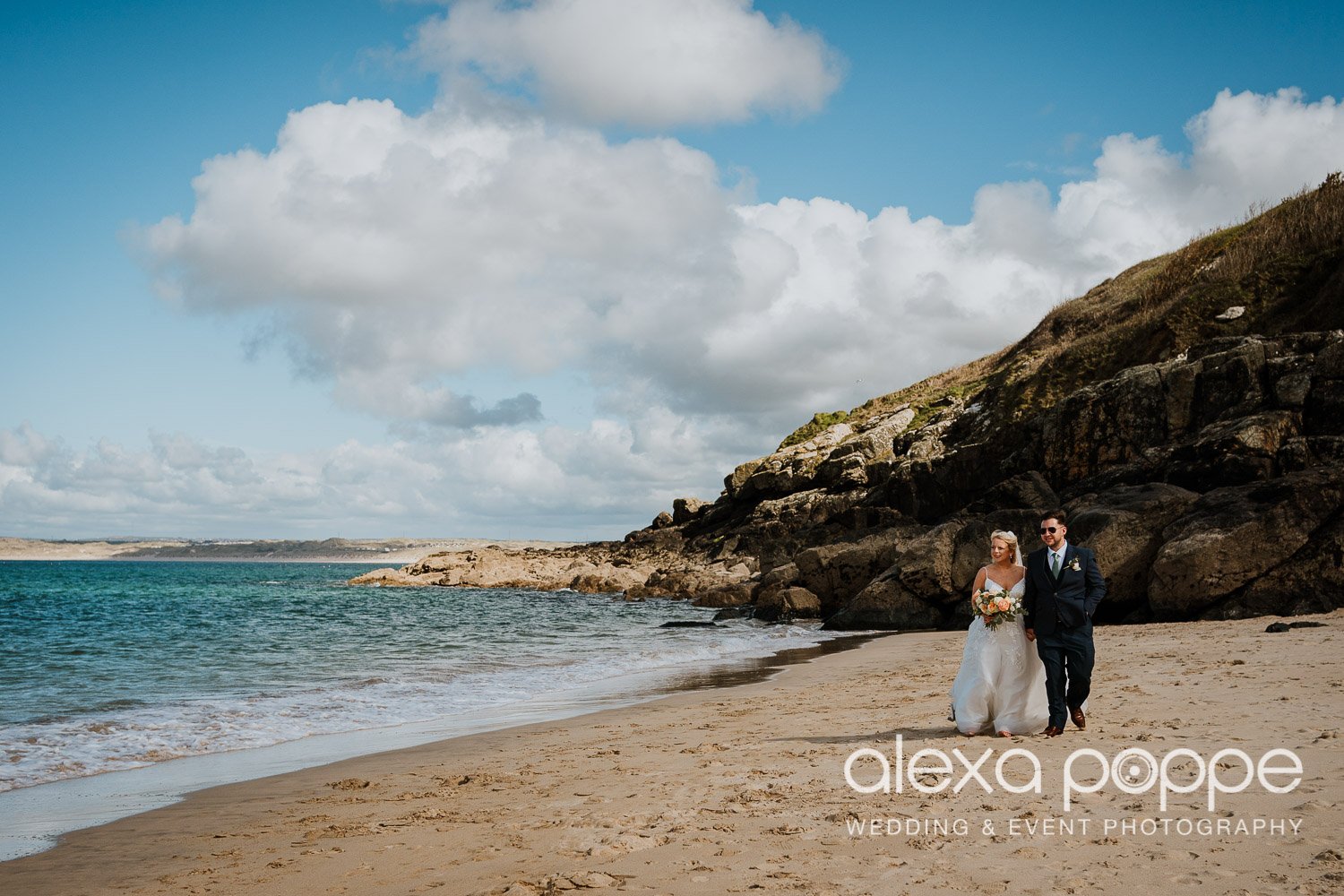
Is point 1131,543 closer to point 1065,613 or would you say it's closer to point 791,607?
point 1065,613

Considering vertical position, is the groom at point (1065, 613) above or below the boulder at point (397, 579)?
above

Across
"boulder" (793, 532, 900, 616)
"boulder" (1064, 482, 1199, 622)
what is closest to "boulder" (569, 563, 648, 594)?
"boulder" (793, 532, 900, 616)

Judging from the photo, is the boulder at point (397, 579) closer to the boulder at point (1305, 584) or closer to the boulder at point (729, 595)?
the boulder at point (729, 595)

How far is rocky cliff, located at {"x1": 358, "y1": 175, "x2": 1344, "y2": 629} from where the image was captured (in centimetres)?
1655

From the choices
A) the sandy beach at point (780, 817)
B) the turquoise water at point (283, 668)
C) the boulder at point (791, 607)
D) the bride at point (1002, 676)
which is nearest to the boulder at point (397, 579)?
the turquoise water at point (283, 668)

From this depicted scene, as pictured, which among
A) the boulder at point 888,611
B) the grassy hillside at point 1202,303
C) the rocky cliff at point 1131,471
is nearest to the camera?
the rocky cliff at point 1131,471

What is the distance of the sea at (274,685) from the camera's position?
9.70 m

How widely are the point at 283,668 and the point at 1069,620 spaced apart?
53.1 feet

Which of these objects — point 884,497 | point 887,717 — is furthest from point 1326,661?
point 884,497

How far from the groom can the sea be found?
6.74m

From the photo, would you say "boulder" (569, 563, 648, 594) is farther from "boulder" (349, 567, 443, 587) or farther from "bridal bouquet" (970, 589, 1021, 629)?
"bridal bouquet" (970, 589, 1021, 629)

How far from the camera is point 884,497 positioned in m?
38.5

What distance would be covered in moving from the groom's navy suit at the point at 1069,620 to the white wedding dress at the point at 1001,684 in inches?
7.2

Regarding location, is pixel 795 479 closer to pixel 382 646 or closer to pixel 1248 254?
pixel 1248 254
